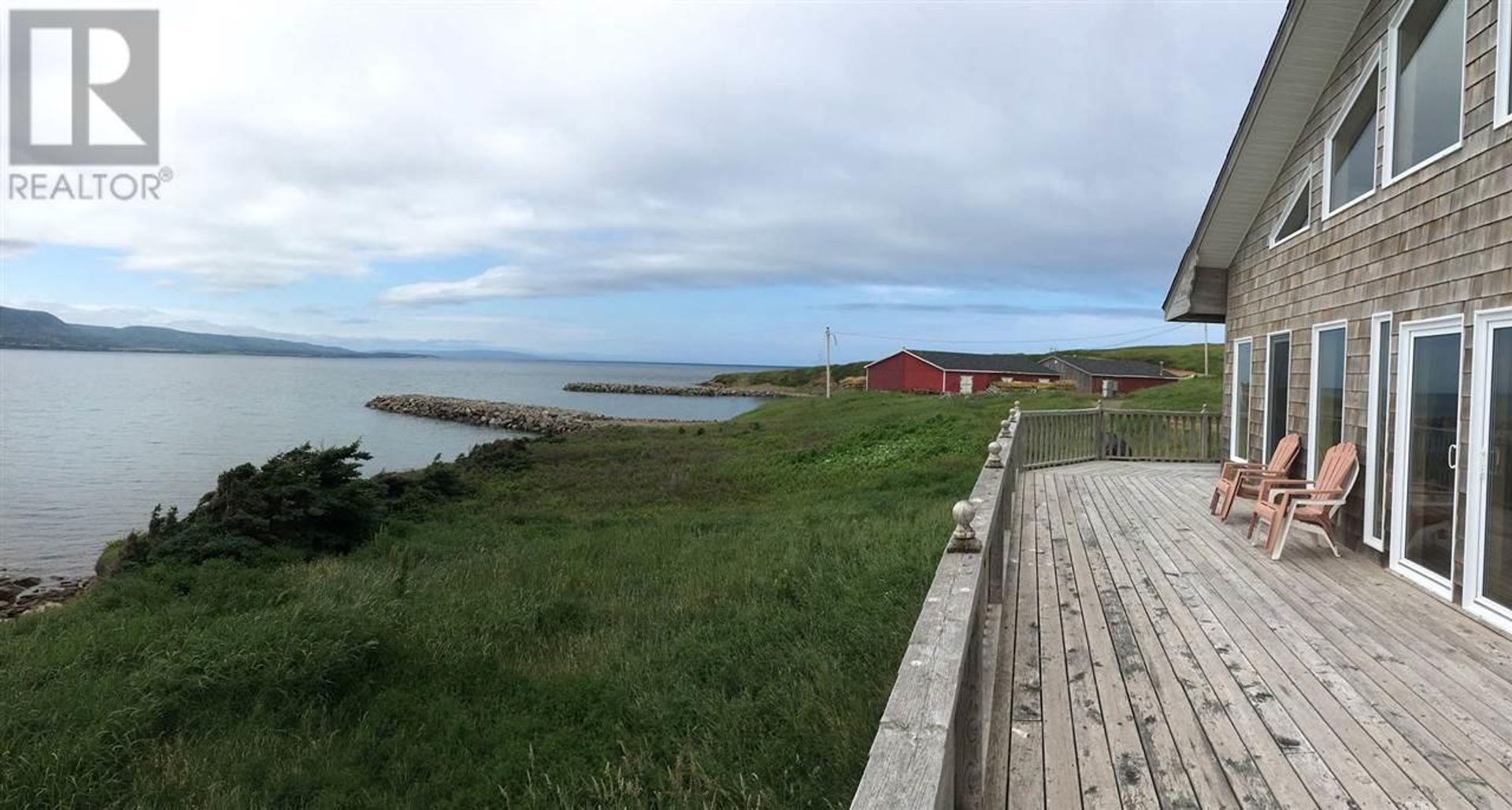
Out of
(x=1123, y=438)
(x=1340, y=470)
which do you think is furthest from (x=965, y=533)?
(x=1123, y=438)

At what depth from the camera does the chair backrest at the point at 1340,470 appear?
19.9ft

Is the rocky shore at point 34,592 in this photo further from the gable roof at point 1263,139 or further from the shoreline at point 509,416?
the shoreline at point 509,416

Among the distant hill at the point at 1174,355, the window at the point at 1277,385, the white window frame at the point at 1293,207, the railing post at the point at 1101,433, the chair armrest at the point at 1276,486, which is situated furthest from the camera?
the distant hill at the point at 1174,355

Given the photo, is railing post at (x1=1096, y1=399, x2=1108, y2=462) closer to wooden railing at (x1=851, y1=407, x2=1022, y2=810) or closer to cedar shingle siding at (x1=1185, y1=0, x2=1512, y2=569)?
Answer: cedar shingle siding at (x1=1185, y1=0, x2=1512, y2=569)

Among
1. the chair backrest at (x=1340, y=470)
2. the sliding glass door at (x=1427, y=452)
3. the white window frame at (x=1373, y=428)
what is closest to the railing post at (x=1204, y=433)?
the chair backrest at (x=1340, y=470)

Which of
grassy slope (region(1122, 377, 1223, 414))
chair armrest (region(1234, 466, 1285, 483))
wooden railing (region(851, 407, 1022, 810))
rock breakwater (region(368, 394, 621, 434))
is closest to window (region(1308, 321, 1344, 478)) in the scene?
chair armrest (region(1234, 466, 1285, 483))

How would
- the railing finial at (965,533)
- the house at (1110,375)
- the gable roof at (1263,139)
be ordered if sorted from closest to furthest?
the railing finial at (965,533)
the gable roof at (1263,139)
the house at (1110,375)

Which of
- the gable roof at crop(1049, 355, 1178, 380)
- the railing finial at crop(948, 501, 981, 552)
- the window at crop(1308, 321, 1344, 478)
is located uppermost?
the gable roof at crop(1049, 355, 1178, 380)

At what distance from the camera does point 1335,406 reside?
666cm

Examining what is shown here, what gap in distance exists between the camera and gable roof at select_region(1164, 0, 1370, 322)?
684 centimetres

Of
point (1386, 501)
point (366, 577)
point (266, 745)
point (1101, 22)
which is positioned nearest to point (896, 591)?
point (1386, 501)

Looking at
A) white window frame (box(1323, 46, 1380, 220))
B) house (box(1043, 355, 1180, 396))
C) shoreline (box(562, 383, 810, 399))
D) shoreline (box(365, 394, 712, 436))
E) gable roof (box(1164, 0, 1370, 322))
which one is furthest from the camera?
shoreline (box(562, 383, 810, 399))

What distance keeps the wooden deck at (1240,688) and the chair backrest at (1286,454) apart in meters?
1.52

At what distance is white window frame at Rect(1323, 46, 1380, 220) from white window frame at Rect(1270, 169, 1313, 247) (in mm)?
323
